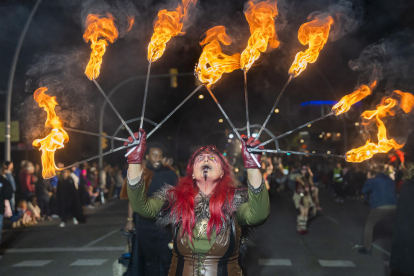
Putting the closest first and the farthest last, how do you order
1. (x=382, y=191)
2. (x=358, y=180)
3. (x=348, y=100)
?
(x=348, y=100) → (x=382, y=191) → (x=358, y=180)

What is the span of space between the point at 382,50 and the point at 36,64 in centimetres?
461

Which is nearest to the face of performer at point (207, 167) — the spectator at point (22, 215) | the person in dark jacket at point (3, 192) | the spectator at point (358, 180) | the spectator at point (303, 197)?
the person in dark jacket at point (3, 192)

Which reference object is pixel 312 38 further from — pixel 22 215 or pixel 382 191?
pixel 22 215

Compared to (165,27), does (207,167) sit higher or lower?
lower

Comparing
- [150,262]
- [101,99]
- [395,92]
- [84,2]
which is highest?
[101,99]

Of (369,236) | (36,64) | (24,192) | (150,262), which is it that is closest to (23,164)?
(24,192)

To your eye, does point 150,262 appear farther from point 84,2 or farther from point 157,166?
point 84,2

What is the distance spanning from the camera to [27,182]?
39.5 ft

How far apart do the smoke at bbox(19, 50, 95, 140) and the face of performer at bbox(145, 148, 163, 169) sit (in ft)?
3.25

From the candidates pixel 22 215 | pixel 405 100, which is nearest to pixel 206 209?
pixel 405 100

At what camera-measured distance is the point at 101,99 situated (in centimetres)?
2173

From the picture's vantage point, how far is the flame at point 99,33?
13.5 feet

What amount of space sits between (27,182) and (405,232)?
10.2 m

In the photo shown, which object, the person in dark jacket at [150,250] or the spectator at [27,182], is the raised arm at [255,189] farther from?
the spectator at [27,182]
